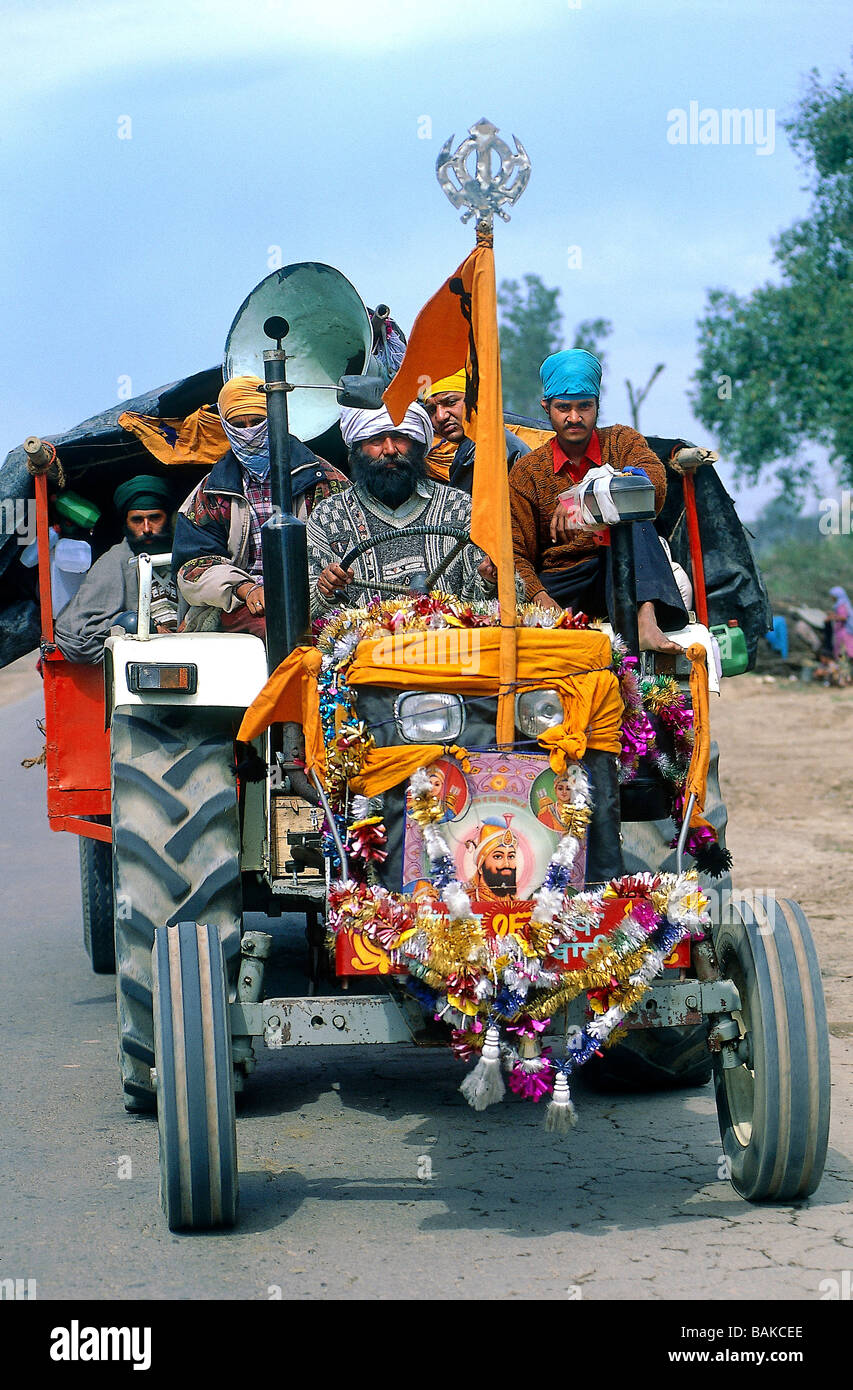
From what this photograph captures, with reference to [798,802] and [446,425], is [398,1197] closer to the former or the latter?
[446,425]

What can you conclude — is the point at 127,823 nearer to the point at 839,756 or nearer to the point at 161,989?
the point at 161,989

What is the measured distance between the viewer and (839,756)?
18.8 meters

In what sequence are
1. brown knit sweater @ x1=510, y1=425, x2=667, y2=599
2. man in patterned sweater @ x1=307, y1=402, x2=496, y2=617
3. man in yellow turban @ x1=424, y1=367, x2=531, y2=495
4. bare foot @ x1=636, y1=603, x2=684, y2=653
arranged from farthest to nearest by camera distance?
man in yellow turban @ x1=424, y1=367, x2=531, y2=495, man in patterned sweater @ x1=307, y1=402, x2=496, y2=617, brown knit sweater @ x1=510, y1=425, x2=667, y2=599, bare foot @ x1=636, y1=603, x2=684, y2=653

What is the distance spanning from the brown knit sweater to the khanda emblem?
4.08 feet

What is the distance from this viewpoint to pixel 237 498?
7043mm

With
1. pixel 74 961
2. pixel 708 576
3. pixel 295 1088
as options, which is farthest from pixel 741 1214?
pixel 74 961

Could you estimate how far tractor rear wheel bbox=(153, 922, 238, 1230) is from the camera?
4645 millimetres

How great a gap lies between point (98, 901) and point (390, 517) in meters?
3.24

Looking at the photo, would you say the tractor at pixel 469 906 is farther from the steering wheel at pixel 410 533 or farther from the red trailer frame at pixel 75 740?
the red trailer frame at pixel 75 740

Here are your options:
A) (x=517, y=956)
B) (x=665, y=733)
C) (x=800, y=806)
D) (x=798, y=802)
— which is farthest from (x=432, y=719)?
(x=798, y=802)

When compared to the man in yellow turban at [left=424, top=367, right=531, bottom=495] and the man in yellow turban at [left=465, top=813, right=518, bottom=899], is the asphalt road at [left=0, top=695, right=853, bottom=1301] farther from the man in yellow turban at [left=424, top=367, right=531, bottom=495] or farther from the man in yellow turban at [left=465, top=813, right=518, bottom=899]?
the man in yellow turban at [left=424, top=367, right=531, bottom=495]

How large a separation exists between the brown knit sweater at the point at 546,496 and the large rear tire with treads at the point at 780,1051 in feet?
4.69

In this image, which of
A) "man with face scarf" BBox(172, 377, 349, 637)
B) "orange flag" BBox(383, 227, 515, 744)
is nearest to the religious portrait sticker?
"orange flag" BBox(383, 227, 515, 744)

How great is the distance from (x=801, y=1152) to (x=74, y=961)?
5427 mm
